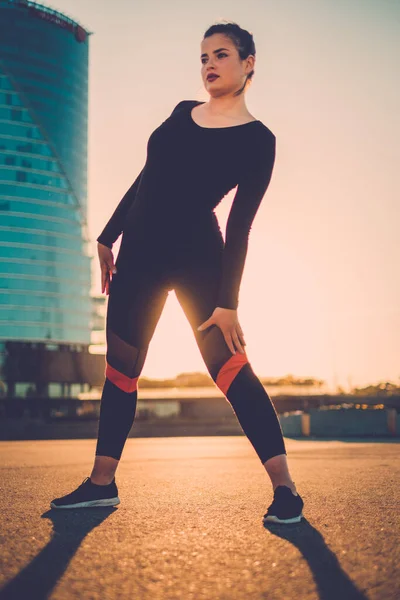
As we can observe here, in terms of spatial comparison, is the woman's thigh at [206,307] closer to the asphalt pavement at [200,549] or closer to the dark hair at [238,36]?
the asphalt pavement at [200,549]

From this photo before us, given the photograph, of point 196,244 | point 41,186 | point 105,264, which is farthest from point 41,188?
point 196,244

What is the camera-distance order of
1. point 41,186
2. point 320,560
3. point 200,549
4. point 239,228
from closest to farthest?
1. point 320,560
2. point 200,549
3. point 239,228
4. point 41,186

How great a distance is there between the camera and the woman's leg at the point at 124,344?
2.90 meters

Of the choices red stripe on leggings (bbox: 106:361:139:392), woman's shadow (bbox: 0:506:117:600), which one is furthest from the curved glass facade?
woman's shadow (bbox: 0:506:117:600)

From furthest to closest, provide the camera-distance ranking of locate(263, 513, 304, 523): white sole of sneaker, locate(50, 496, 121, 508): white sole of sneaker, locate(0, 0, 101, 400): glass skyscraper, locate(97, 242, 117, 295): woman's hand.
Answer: locate(0, 0, 101, 400): glass skyscraper → locate(97, 242, 117, 295): woman's hand → locate(50, 496, 121, 508): white sole of sneaker → locate(263, 513, 304, 523): white sole of sneaker

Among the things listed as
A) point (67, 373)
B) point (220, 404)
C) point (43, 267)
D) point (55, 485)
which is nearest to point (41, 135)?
point (43, 267)

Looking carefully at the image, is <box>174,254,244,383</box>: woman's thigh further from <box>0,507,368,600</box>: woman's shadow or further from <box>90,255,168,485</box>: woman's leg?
<box>0,507,368,600</box>: woman's shadow

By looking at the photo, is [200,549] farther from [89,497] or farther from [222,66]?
[222,66]

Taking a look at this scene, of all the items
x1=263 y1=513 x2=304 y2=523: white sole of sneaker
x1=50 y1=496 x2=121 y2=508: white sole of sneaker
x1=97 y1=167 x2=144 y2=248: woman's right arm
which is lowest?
x1=50 y1=496 x2=121 y2=508: white sole of sneaker

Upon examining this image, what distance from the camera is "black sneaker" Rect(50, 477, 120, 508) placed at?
271 centimetres

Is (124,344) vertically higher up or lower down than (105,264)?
lower down

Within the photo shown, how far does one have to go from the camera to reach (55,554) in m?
1.75

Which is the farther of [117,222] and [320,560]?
[117,222]

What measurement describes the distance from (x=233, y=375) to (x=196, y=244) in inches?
23.2
